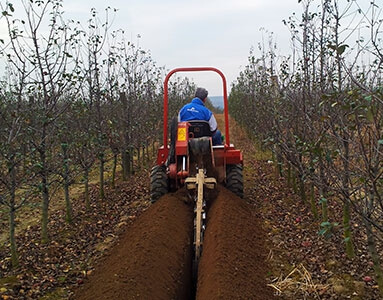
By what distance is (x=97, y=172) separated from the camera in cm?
1325

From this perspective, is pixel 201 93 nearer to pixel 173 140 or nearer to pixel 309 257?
pixel 173 140

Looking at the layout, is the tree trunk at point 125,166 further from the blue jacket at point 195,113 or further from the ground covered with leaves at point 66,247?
the blue jacket at point 195,113

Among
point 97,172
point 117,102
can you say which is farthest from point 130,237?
point 97,172

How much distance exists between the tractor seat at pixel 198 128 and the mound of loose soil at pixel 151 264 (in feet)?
4.87

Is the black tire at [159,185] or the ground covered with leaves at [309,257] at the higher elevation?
the black tire at [159,185]

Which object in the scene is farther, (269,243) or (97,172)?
(97,172)

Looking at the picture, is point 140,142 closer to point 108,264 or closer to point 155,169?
point 155,169

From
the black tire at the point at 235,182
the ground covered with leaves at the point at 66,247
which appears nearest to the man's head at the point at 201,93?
the black tire at the point at 235,182

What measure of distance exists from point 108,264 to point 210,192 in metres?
2.13

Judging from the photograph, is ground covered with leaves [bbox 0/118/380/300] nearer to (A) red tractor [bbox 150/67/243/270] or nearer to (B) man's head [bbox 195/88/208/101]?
(A) red tractor [bbox 150/67/243/270]

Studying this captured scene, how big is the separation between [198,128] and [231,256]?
111 inches

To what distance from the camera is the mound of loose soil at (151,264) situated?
3.67 meters

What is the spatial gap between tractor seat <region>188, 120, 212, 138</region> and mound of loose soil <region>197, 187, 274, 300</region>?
3.78 feet

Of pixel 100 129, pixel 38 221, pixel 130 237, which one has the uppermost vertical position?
pixel 100 129
